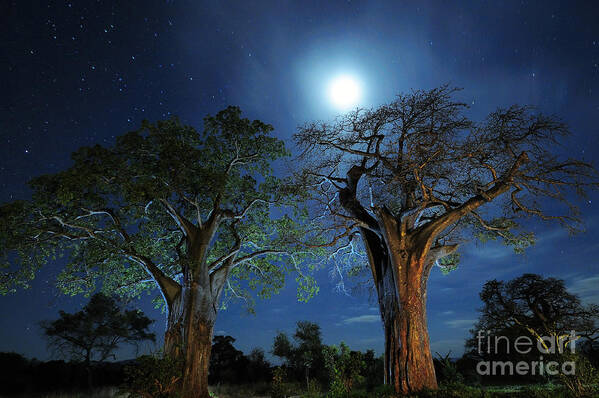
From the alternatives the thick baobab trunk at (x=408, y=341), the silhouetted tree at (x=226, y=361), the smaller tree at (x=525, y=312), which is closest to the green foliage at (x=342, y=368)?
the thick baobab trunk at (x=408, y=341)

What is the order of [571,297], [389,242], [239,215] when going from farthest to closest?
[571,297], [239,215], [389,242]

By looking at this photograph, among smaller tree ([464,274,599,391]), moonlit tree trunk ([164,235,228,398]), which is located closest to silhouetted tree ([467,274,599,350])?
smaller tree ([464,274,599,391])

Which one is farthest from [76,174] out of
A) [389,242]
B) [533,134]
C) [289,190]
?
[533,134]

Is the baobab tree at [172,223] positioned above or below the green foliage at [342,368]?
above

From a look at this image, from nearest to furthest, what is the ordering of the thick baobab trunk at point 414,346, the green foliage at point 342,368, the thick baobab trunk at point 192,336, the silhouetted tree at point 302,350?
the thick baobab trunk at point 414,346, the green foliage at point 342,368, the thick baobab trunk at point 192,336, the silhouetted tree at point 302,350

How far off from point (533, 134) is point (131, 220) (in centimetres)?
1403

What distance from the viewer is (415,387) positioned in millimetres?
8961

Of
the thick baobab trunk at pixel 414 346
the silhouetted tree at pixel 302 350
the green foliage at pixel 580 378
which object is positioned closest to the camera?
the green foliage at pixel 580 378

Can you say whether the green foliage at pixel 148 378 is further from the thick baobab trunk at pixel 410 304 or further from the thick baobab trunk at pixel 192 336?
the thick baobab trunk at pixel 410 304

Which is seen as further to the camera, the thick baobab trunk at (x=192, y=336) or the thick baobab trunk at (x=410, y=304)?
the thick baobab trunk at (x=192, y=336)

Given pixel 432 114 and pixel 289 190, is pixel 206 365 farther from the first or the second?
pixel 432 114

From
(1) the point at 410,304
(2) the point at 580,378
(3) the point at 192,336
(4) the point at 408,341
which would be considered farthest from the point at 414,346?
(3) the point at 192,336

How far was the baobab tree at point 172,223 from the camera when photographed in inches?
440

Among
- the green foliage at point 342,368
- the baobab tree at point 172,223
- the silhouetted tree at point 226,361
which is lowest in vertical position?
the silhouetted tree at point 226,361
